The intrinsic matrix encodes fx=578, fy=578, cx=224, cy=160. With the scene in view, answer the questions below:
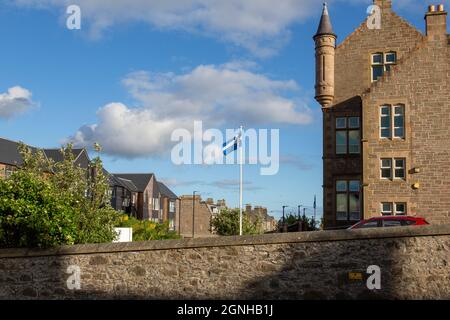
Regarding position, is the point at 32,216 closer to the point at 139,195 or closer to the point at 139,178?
the point at 139,195

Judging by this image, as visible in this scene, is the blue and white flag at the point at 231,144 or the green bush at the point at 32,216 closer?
the green bush at the point at 32,216

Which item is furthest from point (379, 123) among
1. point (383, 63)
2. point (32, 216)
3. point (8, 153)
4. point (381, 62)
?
point (8, 153)

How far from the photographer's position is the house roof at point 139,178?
278 feet

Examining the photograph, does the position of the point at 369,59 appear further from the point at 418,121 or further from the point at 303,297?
the point at 303,297

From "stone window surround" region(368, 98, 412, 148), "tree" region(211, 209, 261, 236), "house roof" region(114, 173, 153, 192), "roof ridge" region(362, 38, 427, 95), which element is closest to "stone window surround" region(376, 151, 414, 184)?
"stone window surround" region(368, 98, 412, 148)

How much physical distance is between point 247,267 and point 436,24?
2451 centimetres

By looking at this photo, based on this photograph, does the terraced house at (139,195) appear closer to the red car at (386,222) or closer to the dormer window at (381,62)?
the dormer window at (381,62)

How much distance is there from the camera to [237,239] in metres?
15.4

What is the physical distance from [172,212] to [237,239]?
269 feet

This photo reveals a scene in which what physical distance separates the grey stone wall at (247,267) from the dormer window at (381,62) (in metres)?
25.2

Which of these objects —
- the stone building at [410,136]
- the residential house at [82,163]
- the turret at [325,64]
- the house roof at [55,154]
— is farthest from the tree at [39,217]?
the house roof at [55,154]

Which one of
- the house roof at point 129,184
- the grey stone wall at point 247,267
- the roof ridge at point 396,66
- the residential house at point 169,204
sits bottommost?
the grey stone wall at point 247,267
